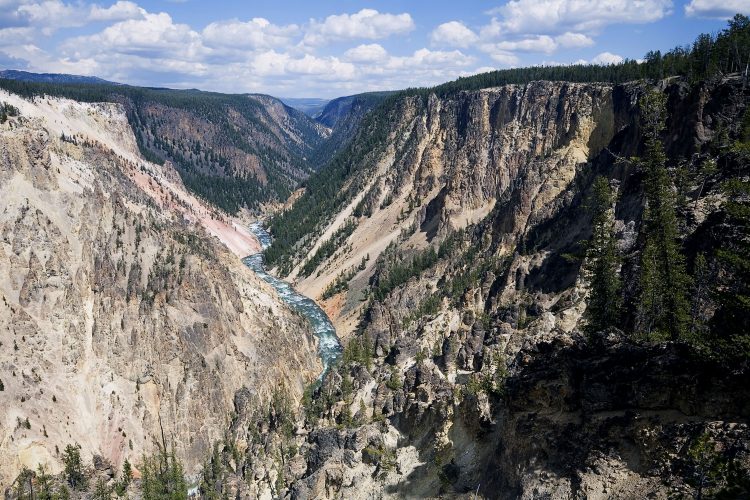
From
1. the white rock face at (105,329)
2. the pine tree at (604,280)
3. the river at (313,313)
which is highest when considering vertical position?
the pine tree at (604,280)

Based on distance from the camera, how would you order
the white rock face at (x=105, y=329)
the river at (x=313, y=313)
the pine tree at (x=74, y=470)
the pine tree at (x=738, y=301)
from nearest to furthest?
the pine tree at (x=738, y=301) → the pine tree at (x=74, y=470) → the white rock face at (x=105, y=329) → the river at (x=313, y=313)

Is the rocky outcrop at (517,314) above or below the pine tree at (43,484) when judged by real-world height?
above

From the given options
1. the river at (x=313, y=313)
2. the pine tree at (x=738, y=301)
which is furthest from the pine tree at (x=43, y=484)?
the pine tree at (x=738, y=301)

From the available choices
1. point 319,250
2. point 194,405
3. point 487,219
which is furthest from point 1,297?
point 319,250

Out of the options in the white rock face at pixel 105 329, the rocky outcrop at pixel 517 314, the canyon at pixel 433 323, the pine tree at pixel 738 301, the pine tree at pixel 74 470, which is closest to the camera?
the pine tree at pixel 738 301

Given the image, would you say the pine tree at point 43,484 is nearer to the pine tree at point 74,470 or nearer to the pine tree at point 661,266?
the pine tree at point 74,470

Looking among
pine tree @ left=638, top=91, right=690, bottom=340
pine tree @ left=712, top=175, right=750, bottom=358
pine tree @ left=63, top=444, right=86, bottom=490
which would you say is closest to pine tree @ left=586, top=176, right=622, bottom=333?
pine tree @ left=638, top=91, right=690, bottom=340
